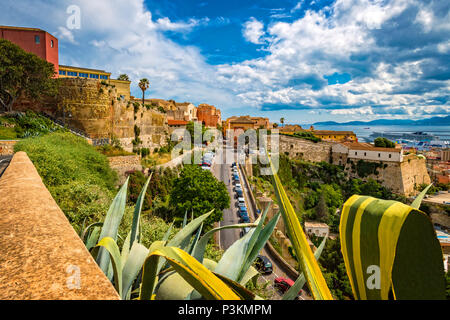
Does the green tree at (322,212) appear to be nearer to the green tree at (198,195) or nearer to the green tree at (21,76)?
the green tree at (198,195)

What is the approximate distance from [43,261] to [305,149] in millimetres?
43841

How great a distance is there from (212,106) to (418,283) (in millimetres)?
65504

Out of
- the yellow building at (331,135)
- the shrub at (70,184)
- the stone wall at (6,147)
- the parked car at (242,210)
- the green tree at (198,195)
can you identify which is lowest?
the parked car at (242,210)

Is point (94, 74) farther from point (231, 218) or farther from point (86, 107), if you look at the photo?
point (231, 218)

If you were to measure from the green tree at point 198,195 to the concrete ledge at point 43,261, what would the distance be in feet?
40.1

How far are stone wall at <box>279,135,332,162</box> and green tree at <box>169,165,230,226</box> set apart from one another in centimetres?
3004

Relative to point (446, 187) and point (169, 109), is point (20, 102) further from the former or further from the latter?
point (446, 187)

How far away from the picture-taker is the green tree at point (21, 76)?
52.0 ft

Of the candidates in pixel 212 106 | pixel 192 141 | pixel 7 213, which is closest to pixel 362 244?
pixel 7 213

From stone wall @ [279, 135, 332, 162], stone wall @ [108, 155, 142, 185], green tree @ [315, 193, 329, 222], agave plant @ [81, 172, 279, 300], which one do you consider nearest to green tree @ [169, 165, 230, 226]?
stone wall @ [108, 155, 142, 185]

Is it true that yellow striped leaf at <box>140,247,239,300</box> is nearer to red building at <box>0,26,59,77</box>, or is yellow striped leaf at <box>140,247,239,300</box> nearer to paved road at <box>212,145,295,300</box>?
paved road at <box>212,145,295,300</box>

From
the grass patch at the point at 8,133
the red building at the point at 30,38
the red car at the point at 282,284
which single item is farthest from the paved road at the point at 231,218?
the red building at the point at 30,38

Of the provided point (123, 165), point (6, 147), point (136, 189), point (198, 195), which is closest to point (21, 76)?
point (6, 147)

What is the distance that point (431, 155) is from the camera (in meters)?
58.3
